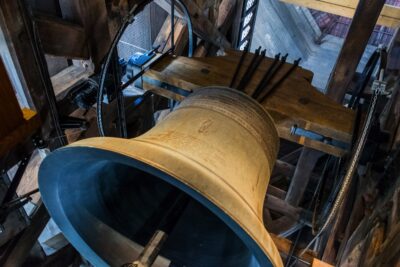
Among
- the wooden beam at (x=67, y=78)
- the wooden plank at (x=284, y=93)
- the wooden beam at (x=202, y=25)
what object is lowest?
the wooden beam at (x=67, y=78)

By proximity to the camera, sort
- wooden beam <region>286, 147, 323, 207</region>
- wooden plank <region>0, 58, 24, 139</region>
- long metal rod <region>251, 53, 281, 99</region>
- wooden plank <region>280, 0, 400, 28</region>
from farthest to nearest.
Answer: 1. wooden plank <region>280, 0, 400, 28</region>
2. wooden beam <region>286, 147, 323, 207</region>
3. long metal rod <region>251, 53, 281, 99</region>
4. wooden plank <region>0, 58, 24, 139</region>

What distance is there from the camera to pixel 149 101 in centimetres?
294

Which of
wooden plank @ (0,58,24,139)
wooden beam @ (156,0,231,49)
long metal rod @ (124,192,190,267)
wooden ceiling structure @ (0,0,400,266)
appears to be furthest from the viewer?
wooden beam @ (156,0,231,49)

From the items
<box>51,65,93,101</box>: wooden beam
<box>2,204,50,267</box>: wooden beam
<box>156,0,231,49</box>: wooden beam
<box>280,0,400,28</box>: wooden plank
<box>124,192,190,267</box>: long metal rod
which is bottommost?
<box>2,204,50,267</box>: wooden beam

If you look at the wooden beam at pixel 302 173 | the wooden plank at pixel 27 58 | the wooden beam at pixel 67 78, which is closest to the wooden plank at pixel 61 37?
the wooden plank at pixel 27 58

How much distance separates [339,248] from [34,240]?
8.19ft

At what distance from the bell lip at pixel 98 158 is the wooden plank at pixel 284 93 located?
3.25 ft

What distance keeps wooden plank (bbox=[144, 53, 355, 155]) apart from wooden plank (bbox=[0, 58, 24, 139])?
84cm

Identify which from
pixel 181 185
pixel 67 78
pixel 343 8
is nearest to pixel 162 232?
pixel 181 185

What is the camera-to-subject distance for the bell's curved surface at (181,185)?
0.97 meters

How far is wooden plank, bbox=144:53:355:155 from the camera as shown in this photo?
6.07 feet

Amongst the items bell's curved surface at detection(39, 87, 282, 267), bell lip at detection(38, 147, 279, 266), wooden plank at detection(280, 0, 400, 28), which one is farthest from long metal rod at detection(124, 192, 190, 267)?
wooden plank at detection(280, 0, 400, 28)

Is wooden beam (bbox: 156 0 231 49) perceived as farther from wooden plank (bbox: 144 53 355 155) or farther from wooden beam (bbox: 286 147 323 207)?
wooden beam (bbox: 286 147 323 207)

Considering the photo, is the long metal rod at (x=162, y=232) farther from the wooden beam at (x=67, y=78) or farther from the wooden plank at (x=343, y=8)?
the wooden plank at (x=343, y=8)
